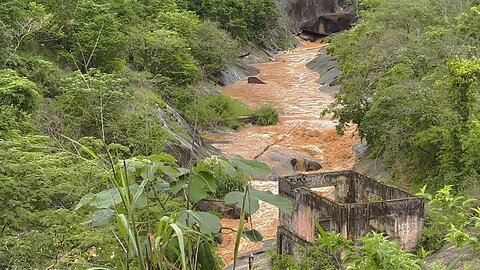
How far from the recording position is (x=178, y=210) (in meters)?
2.56

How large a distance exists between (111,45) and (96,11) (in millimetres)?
1250

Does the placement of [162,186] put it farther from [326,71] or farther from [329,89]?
[326,71]

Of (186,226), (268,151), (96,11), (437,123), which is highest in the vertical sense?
(186,226)

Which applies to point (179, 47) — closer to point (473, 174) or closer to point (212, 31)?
point (212, 31)

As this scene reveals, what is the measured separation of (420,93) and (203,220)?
613 inches

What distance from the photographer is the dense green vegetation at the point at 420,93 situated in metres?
15.7

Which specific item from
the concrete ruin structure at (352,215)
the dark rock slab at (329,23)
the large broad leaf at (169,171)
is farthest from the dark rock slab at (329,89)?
the large broad leaf at (169,171)

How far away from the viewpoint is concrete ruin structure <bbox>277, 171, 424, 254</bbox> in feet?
39.0

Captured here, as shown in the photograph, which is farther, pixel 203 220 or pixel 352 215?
pixel 352 215

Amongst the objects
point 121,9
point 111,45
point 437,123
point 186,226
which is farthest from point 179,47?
point 186,226

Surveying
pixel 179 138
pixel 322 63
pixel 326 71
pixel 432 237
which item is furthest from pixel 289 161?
pixel 322 63

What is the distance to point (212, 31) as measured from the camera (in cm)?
3108

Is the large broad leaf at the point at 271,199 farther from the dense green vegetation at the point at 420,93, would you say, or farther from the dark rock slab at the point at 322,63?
the dark rock slab at the point at 322,63

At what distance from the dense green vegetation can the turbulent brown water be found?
9.86 ft
